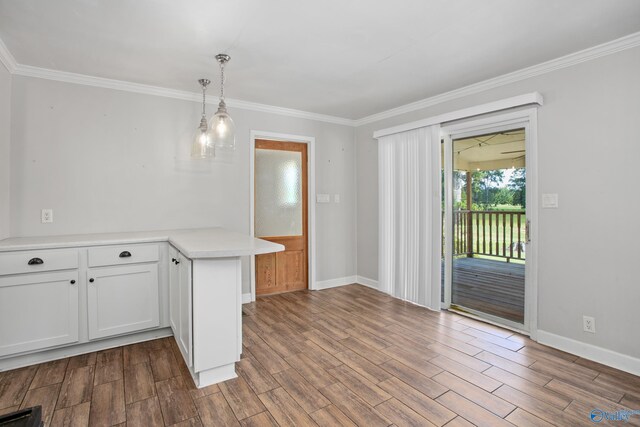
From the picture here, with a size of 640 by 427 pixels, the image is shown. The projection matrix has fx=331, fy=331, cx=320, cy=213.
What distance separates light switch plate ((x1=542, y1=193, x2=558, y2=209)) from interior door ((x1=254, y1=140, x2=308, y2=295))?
8.98 ft

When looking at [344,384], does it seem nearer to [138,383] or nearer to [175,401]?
[175,401]

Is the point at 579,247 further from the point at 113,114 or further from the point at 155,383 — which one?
the point at 113,114

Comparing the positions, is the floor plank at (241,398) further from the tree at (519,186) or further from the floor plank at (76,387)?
the tree at (519,186)

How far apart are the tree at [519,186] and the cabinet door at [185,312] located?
9.69 ft

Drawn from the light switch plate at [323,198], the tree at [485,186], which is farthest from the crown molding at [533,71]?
the light switch plate at [323,198]

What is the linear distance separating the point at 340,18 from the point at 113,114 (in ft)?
8.05

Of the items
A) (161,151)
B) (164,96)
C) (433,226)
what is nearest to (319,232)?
(433,226)

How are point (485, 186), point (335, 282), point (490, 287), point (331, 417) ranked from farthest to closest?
point (335, 282)
point (490, 287)
point (485, 186)
point (331, 417)

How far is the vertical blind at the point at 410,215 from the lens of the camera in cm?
371

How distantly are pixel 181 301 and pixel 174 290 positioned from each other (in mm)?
298

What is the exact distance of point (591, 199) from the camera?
2.61 meters

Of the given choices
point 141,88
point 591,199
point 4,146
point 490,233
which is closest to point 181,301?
point 4,146

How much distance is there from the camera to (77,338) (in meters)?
2.60

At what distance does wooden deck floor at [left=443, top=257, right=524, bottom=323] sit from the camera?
10.8 ft
